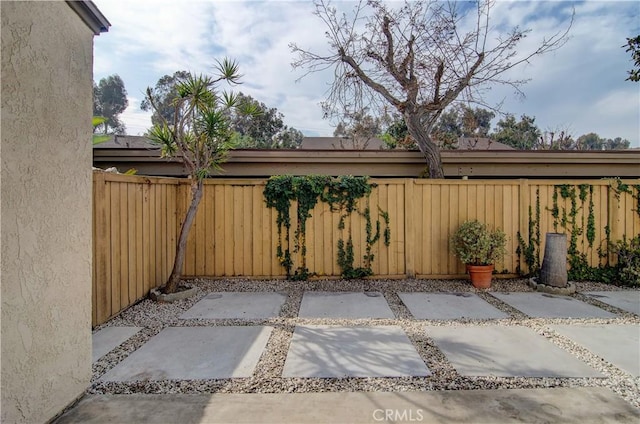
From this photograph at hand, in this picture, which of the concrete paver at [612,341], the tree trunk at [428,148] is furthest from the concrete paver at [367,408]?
the tree trunk at [428,148]

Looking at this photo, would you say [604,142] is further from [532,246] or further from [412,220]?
[412,220]

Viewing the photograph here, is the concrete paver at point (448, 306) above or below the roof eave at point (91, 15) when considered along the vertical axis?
below

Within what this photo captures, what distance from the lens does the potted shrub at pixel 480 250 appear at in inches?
203

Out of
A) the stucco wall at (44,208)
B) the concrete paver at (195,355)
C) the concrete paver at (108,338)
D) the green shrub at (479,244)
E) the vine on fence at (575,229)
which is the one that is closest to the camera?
the stucco wall at (44,208)

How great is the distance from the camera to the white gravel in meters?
2.45

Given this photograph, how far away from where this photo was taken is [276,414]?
2.12 metres

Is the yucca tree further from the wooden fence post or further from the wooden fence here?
the wooden fence post

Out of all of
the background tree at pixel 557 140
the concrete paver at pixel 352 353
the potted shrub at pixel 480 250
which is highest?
the background tree at pixel 557 140

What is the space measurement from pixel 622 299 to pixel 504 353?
10.0 feet

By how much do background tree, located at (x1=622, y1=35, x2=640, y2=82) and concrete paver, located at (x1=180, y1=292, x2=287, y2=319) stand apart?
527cm

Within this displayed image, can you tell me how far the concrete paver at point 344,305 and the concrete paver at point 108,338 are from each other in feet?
6.07

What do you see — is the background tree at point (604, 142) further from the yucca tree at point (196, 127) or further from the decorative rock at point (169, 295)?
the decorative rock at point (169, 295)

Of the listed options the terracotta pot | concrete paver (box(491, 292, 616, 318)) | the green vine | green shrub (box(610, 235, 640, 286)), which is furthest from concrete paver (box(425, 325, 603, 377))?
green shrub (box(610, 235, 640, 286))

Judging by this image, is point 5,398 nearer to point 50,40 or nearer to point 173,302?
point 50,40
